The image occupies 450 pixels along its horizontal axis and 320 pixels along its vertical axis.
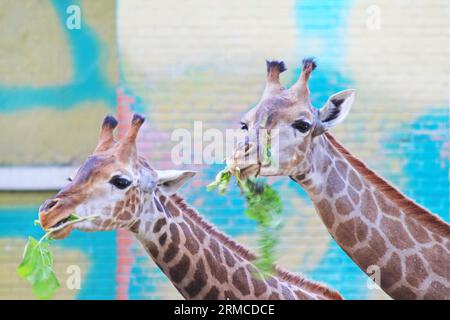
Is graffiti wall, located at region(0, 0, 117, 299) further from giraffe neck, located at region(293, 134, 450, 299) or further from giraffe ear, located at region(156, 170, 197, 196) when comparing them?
giraffe neck, located at region(293, 134, 450, 299)

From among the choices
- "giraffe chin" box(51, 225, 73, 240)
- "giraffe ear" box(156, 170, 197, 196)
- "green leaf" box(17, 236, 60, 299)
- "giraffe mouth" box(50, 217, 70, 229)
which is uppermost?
"giraffe ear" box(156, 170, 197, 196)

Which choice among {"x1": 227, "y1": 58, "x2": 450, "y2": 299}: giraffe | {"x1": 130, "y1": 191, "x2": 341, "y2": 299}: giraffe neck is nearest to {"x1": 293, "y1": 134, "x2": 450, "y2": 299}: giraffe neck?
{"x1": 227, "y1": 58, "x2": 450, "y2": 299}: giraffe

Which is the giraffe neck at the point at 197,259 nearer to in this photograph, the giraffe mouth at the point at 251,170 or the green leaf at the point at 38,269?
the giraffe mouth at the point at 251,170

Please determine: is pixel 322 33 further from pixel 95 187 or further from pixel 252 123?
pixel 95 187

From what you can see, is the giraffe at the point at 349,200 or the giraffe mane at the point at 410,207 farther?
the giraffe mane at the point at 410,207

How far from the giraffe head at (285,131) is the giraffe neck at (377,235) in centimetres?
9

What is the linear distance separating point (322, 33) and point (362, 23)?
1.14 ft

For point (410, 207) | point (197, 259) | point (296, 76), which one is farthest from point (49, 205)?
point (296, 76)

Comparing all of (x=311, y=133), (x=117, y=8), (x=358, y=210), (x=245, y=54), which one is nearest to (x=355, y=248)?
(x=358, y=210)

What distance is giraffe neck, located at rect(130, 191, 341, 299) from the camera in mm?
5422

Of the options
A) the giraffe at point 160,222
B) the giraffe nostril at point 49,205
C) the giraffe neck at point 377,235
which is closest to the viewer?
Result: the giraffe nostril at point 49,205

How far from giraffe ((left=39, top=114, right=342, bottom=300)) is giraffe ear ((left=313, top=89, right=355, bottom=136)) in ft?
3.20

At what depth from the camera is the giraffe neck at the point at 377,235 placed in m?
5.53

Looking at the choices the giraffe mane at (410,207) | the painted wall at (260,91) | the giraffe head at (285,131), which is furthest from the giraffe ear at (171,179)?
the painted wall at (260,91)
